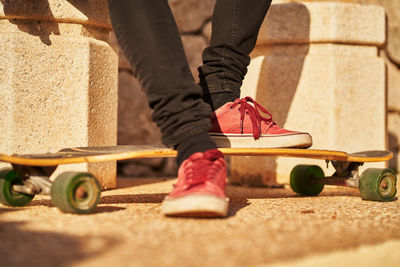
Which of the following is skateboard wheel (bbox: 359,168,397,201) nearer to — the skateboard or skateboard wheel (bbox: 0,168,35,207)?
the skateboard

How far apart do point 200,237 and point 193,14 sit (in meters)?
2.71

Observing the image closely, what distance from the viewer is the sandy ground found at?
0.92 metres

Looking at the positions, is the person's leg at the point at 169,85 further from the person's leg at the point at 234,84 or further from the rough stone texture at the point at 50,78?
the rough stone texture at the point at 50,78

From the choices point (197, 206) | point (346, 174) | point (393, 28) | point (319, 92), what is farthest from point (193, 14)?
point (197, 206)

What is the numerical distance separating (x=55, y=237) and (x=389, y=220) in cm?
94

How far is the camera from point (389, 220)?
1.37m

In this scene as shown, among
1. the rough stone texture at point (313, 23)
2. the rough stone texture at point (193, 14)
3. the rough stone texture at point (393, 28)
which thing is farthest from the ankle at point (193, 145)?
the rough stone texture at point (393, 28)

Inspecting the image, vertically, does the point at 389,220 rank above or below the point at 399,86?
below

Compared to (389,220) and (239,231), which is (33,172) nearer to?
(239,231)

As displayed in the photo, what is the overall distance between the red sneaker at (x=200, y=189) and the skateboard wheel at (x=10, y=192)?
54 centimetres

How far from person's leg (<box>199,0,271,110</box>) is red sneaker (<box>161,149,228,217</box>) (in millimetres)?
396

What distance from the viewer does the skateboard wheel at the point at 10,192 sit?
1.52m

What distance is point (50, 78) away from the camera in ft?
6.79

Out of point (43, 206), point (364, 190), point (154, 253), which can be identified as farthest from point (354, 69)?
point (154, 253)
